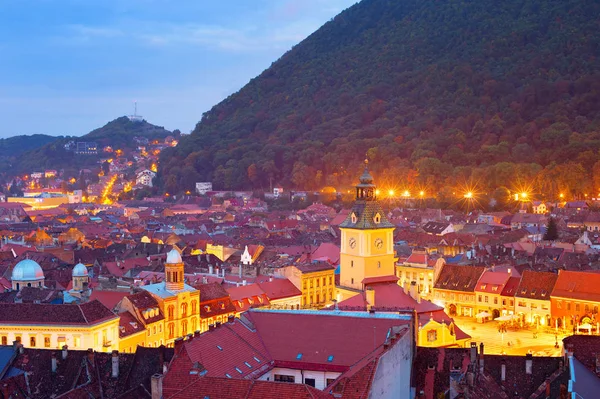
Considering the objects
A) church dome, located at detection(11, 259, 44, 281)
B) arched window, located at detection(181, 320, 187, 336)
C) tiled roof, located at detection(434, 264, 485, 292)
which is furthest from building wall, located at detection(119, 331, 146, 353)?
tiled roof, located at detection(434, 264, 485, 292)

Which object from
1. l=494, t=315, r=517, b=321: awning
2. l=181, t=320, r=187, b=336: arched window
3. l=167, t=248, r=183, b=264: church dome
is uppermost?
l=167, t=248, r=183, b=264: church dome

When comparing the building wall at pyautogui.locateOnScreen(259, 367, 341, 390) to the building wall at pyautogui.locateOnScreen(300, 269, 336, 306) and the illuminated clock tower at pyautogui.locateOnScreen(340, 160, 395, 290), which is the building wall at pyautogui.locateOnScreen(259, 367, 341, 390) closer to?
the illuminated clock tower at pyautogui.locateOnScreen(340, 160, 395, 290)

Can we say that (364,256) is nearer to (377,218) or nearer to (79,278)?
(377,218)

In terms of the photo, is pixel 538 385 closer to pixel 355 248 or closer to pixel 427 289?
pixel 355 248

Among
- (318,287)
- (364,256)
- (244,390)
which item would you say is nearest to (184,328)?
(364,256)

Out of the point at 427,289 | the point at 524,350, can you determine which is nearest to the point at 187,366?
the point at 524,350

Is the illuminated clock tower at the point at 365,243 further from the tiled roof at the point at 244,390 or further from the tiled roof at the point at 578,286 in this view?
the tiled roof at the point at 244,390
